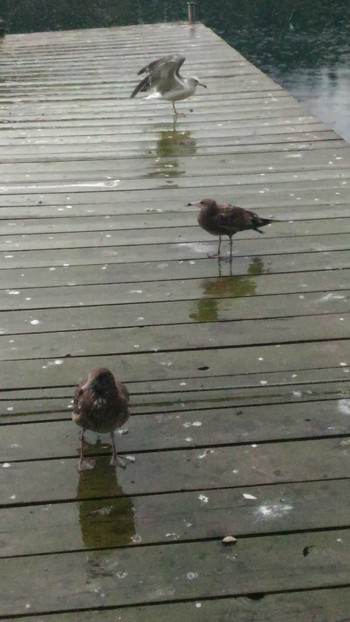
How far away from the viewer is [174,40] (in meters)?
12.7

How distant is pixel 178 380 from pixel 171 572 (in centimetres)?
97

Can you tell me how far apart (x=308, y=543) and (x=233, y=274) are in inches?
73.4

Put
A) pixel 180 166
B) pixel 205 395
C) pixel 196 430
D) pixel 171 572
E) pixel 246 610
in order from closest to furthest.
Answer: pixel 246 610, pixel 171 572, pixel 196 430, pixel 205 395, pixel 180 166

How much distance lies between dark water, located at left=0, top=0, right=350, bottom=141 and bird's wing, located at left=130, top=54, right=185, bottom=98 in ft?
24.2

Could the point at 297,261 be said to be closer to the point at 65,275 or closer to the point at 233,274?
the point at 233,274

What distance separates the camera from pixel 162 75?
7.67m

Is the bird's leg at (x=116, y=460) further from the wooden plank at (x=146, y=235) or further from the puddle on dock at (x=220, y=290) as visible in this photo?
the wooden plank at (x=146, y=235)

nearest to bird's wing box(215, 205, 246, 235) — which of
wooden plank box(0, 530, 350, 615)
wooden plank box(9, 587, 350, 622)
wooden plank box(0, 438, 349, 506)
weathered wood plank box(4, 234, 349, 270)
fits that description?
weathered wood plank box(4, 234, 349, 270)

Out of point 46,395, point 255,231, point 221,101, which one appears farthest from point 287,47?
point 46,395

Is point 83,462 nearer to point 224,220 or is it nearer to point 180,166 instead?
point 224,220

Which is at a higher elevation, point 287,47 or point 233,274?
point 233,274

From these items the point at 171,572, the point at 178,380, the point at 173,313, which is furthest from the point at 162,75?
the point at 171,572

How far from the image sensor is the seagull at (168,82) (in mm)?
7488

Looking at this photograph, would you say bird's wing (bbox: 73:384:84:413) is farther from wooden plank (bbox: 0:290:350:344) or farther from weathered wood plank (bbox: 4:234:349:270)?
weathered wood plank (bbox: 4:234:349:270)
